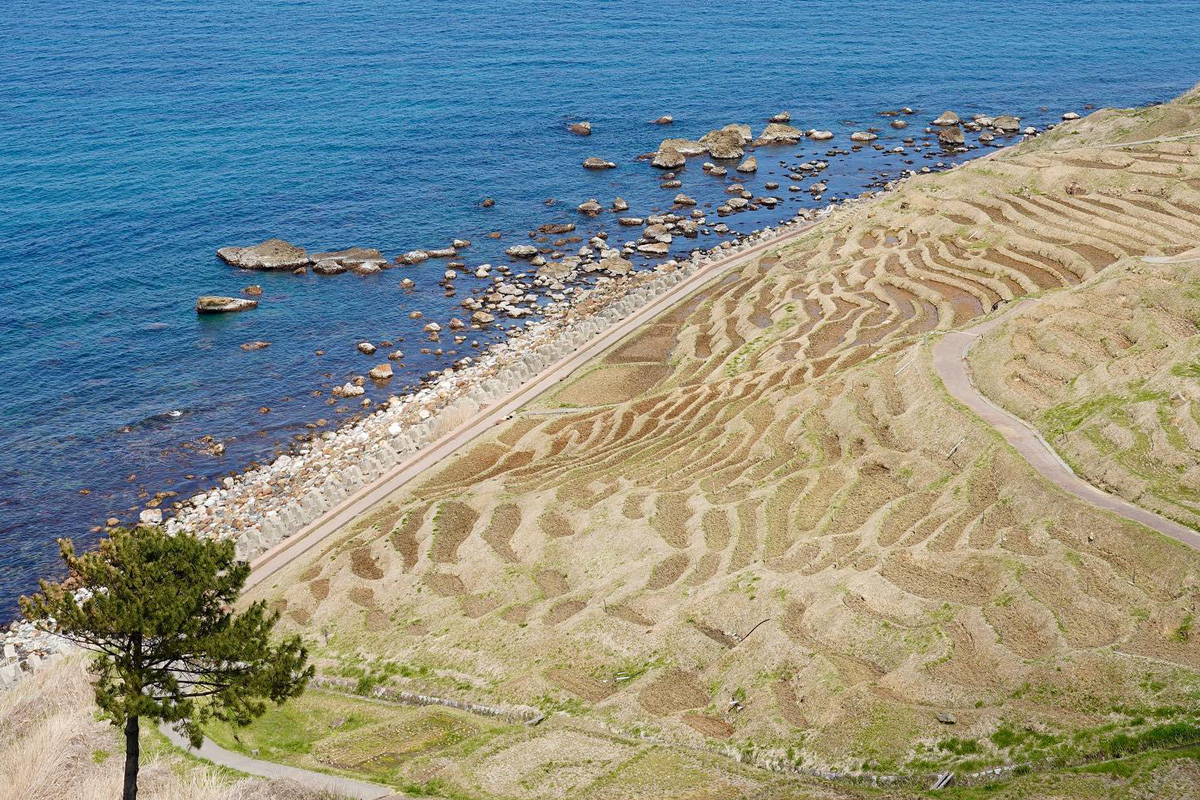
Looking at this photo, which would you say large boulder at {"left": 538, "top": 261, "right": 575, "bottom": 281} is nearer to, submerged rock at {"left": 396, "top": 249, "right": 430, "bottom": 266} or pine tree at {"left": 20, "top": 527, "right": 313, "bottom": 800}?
submerged rock at {"left": 396, "top": 249, "right": 430, "bottom": 266}

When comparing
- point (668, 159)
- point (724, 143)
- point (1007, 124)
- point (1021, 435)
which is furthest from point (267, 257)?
point (1007, 124)

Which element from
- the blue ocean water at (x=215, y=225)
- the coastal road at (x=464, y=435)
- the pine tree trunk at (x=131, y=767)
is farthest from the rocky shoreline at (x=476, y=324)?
the pine tree trunk at (x=131, y=767)

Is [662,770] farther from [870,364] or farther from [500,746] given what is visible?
[870,364]

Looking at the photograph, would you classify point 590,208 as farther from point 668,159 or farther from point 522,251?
point 668,159

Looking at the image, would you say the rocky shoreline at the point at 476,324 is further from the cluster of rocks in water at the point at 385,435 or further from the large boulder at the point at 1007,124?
the large boulder at the point at 1007,124

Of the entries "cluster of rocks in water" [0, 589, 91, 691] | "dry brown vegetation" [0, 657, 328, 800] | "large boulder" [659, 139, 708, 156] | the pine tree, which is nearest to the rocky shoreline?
"cluster of rocks in water" [0, 589, 91, 691]

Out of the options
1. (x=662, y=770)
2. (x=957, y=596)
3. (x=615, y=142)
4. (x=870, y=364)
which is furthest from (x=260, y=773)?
(x=615, y=142)
